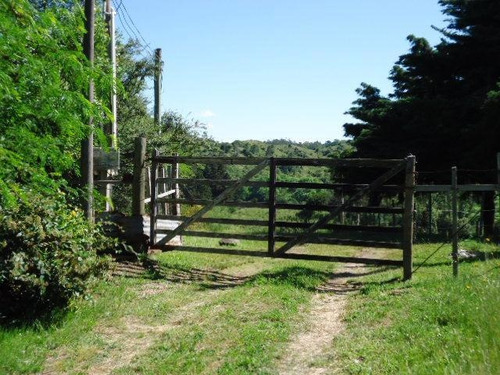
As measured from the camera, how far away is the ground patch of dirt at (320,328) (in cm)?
592

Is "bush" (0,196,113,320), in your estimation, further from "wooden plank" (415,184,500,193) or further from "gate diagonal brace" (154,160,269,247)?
"wooden plank" (415,184,500,193)

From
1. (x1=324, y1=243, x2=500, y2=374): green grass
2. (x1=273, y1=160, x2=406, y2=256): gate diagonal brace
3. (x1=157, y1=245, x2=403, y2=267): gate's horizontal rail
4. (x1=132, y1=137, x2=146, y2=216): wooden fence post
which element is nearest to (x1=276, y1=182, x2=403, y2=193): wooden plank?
(x1=273, y1=160, x2=406, y2=256): gate diagonal brace

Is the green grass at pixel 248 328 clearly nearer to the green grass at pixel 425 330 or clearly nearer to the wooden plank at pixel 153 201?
the green grass at pixel 425 330

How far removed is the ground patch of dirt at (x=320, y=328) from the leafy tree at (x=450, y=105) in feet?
34.6

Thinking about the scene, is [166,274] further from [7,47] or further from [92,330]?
[7,47]

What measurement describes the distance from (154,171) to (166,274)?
242 centimetres

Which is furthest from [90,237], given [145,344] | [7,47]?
[7,47]

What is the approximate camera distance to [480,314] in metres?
5.68

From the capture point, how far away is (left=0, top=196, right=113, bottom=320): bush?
283 inches

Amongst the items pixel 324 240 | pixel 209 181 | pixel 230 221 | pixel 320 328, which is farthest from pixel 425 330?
pixel 209 181

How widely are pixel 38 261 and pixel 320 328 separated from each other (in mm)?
3823

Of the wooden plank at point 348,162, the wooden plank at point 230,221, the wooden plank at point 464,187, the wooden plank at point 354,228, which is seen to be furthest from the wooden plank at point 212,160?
the wooden plank at point 464,187

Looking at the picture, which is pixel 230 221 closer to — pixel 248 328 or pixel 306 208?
pixel 306 208

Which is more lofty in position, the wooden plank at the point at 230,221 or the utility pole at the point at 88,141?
the utility pole at the point at 88,141
